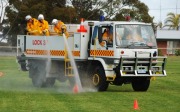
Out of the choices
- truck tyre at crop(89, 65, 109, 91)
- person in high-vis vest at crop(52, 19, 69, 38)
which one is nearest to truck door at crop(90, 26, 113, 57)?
truck tyre at crop(89, 65, 109, 91)

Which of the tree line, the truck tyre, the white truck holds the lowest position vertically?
the truck tyre

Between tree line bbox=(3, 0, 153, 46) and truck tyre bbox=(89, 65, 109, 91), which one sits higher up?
tree line bbox=(3, 0, 153, 46)

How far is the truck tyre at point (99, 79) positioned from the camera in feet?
62.5

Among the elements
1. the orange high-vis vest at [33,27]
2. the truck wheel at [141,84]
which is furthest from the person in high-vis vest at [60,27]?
the truck wheel at [141,84]

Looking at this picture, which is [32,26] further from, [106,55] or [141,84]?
[141,84]

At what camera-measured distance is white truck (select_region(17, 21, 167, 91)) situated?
61.9 feet

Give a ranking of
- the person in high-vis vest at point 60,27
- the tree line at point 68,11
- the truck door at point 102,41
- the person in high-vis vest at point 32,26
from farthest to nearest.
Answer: the tree line at point 68,11
the person in high-vis vest at point 32,26
the person in high-vis vest at point 60,27
the truck door at point 102,41

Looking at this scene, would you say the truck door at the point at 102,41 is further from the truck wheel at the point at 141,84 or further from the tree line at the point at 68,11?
the tree line at the point at 68,11

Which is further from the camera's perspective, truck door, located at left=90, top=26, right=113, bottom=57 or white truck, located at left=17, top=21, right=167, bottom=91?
truck door, located at left=90, top=26, right=113, bottom=57

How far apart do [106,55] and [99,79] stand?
2.86 ft

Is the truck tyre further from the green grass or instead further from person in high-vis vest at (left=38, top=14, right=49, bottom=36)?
person in high-vis vest at (left=38, top=14, right=49, bottom=36)

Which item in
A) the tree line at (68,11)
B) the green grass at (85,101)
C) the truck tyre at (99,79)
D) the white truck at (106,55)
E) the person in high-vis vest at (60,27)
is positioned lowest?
the green grass at (85,101)

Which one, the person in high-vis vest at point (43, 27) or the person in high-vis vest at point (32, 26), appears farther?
the person in high-vis vest at point (32, 26)

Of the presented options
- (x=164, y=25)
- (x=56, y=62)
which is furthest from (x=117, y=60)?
(x=164, y=25)
